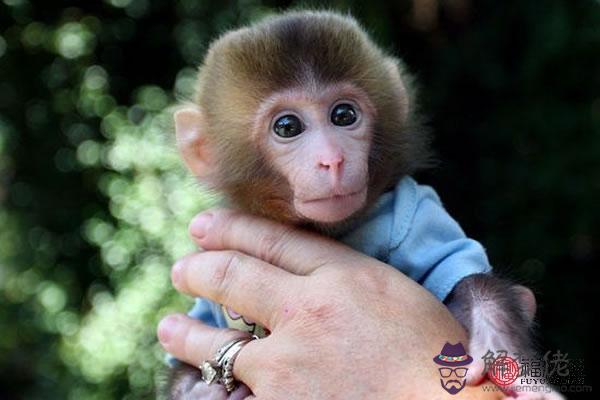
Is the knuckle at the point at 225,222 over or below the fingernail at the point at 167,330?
over

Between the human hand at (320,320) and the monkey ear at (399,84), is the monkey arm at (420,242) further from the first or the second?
the monkey ear at (399,84)

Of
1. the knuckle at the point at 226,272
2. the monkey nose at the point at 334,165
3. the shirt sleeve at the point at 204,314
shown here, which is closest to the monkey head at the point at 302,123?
the monkey nose at the point at 334,165

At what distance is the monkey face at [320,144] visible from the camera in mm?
2395

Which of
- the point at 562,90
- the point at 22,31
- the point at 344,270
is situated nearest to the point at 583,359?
the point at 562,90

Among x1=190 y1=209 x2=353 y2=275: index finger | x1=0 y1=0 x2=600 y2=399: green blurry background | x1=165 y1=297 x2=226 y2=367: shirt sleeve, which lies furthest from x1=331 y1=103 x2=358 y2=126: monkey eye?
x1=0 y1=0 x2=600 y2=399: green blurry background

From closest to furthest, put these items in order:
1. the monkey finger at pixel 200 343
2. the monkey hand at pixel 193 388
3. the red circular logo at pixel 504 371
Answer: the red circular logo at pixel 504 371, the monkey finger at pixel 200 343, the monkey hand at pixel 193 388

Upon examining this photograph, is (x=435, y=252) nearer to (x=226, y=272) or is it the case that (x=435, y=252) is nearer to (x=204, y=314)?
(x=226, y=272)

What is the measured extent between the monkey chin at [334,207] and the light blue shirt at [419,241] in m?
0.20

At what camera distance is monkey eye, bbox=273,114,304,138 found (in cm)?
260

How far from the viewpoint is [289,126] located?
2.60 m

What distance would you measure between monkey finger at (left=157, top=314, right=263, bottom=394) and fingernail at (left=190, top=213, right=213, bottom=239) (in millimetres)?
299

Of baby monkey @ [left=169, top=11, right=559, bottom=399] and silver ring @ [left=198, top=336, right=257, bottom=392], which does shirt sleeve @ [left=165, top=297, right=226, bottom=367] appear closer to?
baby monkey @ [left=169, top=11, right=559, bottom=399]

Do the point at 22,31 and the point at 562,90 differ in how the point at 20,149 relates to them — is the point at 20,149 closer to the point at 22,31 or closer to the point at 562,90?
the point at 22,31

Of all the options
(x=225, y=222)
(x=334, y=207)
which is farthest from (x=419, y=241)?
(x=225, y=222)
